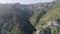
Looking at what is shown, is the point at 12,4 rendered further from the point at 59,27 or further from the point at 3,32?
the point at 59,27

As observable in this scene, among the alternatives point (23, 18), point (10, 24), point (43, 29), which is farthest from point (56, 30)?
point (23, 18)

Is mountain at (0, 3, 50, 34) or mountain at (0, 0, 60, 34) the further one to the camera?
mountain at (0, 3, 50, 34)

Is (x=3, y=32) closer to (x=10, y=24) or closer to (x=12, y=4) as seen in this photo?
(x=10, y=24)

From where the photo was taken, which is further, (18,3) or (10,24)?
(18,3)

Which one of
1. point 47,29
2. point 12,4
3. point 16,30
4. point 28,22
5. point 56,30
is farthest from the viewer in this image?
point 12,4

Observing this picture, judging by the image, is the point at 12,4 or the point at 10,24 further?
the point at 12,4

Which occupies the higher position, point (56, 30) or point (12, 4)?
point (12, 4)

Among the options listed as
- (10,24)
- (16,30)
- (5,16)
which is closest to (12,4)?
(5,16)

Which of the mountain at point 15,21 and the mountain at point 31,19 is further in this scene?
the mountain at point 15,21

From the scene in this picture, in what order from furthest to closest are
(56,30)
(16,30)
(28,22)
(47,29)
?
(28,22) < (16,30) < (47,29) < (56,30)

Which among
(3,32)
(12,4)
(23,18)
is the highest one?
(12,4)
